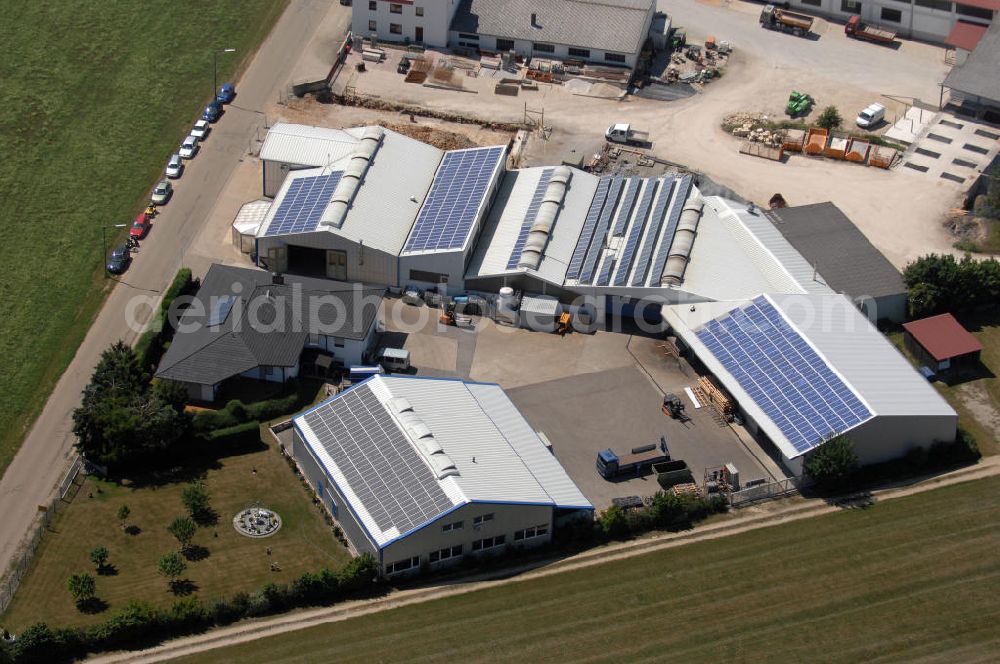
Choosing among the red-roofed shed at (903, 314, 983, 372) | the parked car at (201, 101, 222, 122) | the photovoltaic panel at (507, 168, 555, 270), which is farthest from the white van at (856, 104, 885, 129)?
the parked car at (201, 101, 222, 122)

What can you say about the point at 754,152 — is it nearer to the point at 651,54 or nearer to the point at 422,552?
the point at 651,54

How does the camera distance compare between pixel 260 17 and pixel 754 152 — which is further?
pixel 260 17

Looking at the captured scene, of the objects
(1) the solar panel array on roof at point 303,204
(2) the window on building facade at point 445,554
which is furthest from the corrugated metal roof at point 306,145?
(2) the window on building facade at point 445,554

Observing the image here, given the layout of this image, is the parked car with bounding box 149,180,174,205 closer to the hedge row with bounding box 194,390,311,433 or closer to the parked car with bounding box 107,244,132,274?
the parked car with bounding box 107,244,132,274

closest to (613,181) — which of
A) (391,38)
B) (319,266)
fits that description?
(319,266)

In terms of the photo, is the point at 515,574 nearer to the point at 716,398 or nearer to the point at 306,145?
the point at 716,398
